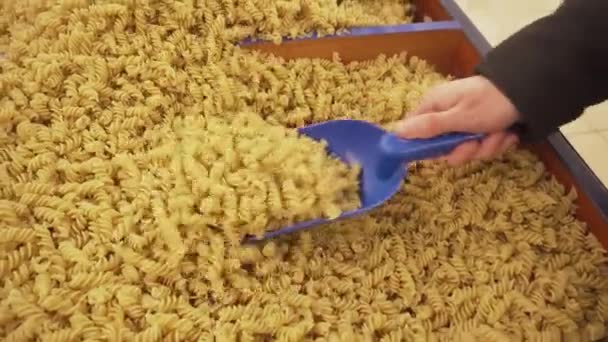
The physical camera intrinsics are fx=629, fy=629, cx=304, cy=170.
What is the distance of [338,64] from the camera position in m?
1.12

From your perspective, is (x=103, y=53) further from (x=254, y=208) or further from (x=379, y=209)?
(x=379, y=209)

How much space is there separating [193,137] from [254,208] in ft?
0.55

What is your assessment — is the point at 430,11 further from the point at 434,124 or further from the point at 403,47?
the point at 434,124

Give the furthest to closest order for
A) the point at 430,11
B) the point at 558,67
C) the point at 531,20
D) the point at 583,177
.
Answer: the point at 531,20 < the point at 430,11 < the point at 583,177 < the point at 558,67

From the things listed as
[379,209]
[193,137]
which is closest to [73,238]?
[193,137]

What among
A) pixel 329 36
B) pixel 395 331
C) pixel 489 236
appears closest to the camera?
pixel 395 331

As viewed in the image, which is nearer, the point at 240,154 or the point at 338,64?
the point at 240,154

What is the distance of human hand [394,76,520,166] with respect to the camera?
79cm

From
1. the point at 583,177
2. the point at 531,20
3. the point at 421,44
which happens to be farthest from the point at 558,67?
the point at 531,20

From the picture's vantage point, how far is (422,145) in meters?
0.84

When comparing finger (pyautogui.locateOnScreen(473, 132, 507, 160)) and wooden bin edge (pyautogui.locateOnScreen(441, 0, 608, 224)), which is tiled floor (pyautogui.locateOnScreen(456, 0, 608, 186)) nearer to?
wooden bin edge (pyautogui.locateOnScreen(441, 0, 608, 224))

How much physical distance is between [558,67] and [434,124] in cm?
16

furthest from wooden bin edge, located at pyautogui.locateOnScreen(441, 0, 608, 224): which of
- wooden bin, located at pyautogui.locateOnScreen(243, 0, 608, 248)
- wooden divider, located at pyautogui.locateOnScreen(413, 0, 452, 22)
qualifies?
wooden divider, located at pyautogui.locateOnScreen(413, 0, 452, 22)

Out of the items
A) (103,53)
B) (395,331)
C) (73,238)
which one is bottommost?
(395,331)
